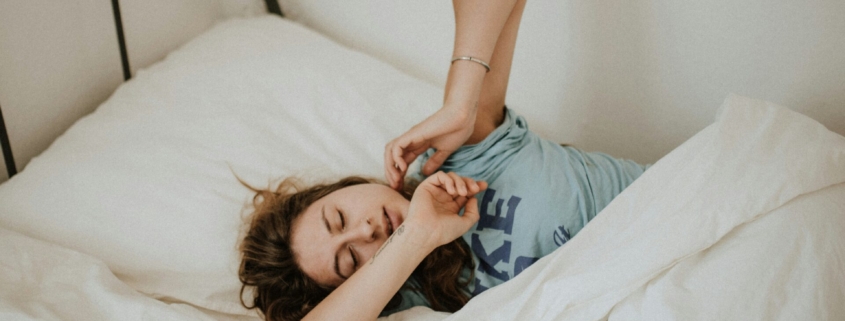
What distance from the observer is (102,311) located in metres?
0.82

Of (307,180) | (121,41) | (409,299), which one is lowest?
(409,299)

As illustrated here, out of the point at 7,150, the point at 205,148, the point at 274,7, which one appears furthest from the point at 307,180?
the point at 274,7

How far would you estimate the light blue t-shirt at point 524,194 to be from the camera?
1.00 meters

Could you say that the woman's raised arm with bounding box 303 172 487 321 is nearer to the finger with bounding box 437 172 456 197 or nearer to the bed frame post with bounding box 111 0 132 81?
the finger with bounding box 437 172 456 197

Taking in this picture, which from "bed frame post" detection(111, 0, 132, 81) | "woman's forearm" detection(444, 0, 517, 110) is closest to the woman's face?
"woman's forearm" detection(444, 0, 517, 110)

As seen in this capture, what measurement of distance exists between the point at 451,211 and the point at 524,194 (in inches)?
5.6

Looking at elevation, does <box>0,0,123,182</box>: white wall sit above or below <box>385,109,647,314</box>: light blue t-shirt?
above

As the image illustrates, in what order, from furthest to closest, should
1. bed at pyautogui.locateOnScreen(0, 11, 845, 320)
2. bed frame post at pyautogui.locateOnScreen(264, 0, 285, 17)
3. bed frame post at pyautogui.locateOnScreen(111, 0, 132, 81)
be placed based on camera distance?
bed frame post at pyautogui.locateOnScreen(264, 0, 285, 17)
bed frame post at pyautogui.locateOnScreen(111, 0, 132, 81)
bed at pyautogui.locateOnScreen(0, 11, 845, 320)

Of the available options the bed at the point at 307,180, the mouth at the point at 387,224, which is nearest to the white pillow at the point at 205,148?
the bed at the point at 307,180

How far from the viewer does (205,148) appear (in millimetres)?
1175

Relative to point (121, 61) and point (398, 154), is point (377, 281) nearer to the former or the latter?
point (398, 154)

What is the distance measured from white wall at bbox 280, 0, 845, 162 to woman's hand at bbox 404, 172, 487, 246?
51 cm

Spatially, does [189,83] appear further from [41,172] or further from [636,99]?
[636,99]

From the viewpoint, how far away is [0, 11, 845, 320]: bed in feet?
2.44
